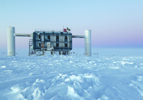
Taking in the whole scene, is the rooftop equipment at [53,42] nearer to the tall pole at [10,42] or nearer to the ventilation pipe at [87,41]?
the ventilation pipe at [87,41]

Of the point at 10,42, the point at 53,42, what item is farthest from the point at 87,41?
the point at 10,42

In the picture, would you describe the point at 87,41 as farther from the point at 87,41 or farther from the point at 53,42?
the point at 53,42

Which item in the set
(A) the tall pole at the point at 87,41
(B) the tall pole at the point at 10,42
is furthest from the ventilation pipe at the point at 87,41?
(B) the tall pole at the point at 10,42

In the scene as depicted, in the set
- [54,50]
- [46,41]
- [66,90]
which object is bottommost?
[66,90]

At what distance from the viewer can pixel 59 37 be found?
27.8 metres

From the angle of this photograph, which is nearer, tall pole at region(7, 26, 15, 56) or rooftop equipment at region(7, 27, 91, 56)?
tall pole at region(7, 26, 15, 56)

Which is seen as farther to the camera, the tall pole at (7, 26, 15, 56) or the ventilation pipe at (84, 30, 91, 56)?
the ventilation pipe at (84, 30, 91, 56)

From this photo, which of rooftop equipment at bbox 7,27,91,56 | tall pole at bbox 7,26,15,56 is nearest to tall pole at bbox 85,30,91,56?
rooftop equipment at bbox 7,27,91,56

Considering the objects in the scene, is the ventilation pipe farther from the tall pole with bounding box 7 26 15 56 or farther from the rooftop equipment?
the tall pole with bounding box 7 26 15 56

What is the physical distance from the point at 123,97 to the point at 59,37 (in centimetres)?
2448
